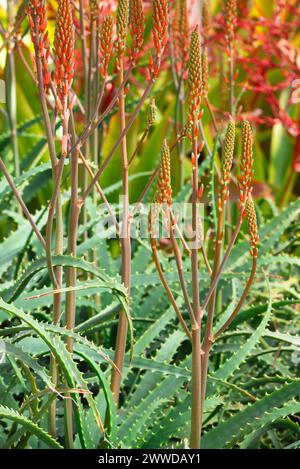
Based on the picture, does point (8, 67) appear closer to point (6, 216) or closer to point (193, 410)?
point (6, 216)

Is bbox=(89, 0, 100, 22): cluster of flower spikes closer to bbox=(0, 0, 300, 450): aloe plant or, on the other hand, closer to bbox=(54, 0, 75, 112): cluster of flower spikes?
bbox=(0, 0, 300, 450): aloe plant

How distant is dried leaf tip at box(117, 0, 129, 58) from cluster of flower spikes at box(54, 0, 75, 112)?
0.37ft

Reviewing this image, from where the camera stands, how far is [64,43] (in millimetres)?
921

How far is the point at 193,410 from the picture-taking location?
1.03 metres

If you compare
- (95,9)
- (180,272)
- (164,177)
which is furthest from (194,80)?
(95,9)

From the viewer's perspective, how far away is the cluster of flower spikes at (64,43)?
3.00 ft

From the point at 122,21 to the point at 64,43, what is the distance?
14 centimetres

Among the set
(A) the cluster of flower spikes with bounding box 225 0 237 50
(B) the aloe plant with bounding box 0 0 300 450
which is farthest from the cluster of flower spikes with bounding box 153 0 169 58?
(A) the cluster of flower spikes with bounding box 225 0 237 50

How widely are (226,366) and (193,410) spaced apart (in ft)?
0.81

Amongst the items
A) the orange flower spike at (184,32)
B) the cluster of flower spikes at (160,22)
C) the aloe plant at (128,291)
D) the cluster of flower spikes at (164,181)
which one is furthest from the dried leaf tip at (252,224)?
the orange flower spike at (184,32)

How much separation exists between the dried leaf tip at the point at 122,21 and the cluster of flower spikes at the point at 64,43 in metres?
0.11

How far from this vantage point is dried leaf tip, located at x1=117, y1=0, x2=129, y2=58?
1.02 metres

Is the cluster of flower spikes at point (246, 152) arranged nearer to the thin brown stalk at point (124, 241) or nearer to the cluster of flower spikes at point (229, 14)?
the thin brown stalk at point (124, 241)
